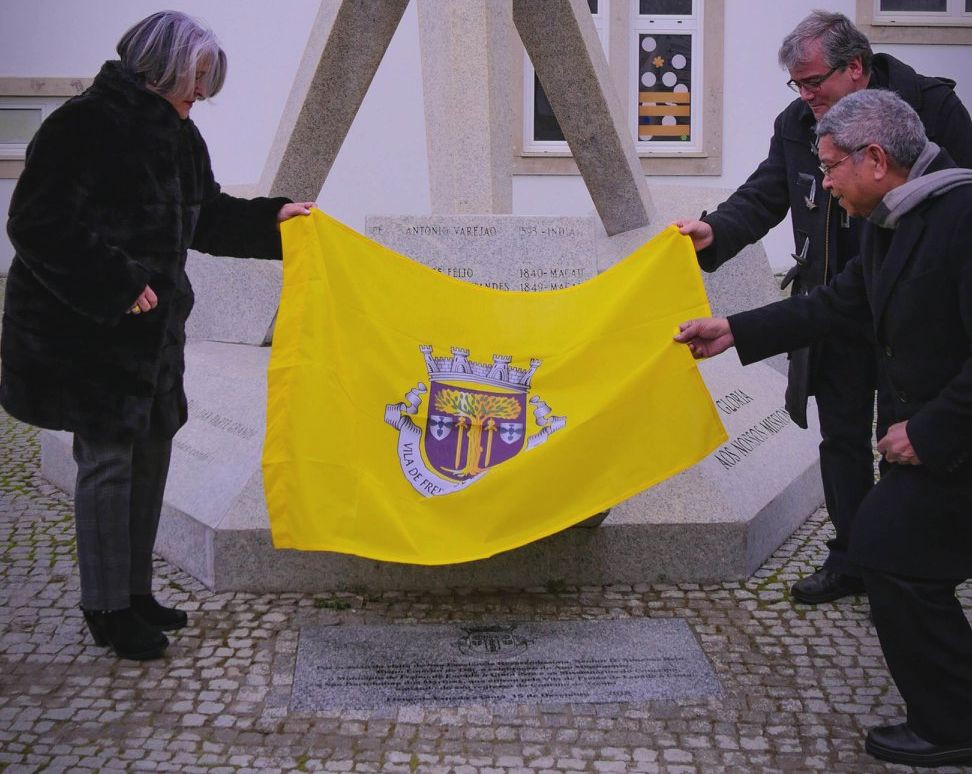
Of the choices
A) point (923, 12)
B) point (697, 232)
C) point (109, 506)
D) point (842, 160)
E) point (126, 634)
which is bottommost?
point (126, 634)

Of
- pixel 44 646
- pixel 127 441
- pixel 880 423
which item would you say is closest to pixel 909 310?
pixel 880 423

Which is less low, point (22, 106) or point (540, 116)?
point (22, 106)

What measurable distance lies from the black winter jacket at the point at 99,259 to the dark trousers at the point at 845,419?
7.19 feet

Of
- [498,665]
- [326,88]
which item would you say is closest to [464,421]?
[498,665]

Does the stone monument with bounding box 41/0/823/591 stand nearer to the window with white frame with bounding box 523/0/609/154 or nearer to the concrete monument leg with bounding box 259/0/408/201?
the concrete monument leg with bounding box 259/0/408/201

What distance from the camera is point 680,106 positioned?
13867mm

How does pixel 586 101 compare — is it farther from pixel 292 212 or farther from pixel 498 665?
pixel 498 665

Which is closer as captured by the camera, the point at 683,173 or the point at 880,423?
the point at 880,423

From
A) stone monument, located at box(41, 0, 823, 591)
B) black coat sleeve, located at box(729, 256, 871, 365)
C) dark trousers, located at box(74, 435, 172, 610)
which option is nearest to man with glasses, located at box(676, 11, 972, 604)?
black coat sleeve, located at box(729, 256, 871, 365)

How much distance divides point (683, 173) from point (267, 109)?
14.4 feet

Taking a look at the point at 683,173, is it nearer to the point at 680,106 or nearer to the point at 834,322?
the point at 680,106

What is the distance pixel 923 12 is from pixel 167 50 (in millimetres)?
11753

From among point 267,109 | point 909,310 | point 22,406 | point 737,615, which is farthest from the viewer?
point 267,109

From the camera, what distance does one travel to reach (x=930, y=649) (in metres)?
3.33
